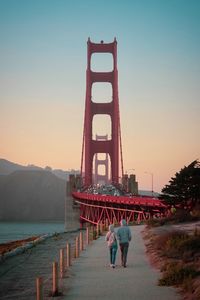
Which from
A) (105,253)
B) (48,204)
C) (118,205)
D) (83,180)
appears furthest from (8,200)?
(105,253)

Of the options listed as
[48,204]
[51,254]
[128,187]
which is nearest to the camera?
[51,254]

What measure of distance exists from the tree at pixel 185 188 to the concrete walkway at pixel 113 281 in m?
17.0

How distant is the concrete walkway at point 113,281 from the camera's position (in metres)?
10.4

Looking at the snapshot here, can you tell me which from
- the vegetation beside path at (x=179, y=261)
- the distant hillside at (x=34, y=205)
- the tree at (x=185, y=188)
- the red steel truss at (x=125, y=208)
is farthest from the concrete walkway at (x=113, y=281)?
the distant hillside at (x=34, y=205)

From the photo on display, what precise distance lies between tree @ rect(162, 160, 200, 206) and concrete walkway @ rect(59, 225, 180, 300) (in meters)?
17.0

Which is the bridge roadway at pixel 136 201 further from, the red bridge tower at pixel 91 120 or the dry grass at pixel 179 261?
the red bridge tower at pixel 91 120

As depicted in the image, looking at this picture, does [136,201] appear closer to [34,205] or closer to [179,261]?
[179,261]

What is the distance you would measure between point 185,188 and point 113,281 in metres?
22.7

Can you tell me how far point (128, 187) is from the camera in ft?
240

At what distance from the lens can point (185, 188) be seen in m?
34.0

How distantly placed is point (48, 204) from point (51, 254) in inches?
6649

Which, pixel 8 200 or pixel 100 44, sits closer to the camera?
pixel 100 44

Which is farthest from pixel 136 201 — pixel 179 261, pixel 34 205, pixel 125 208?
pixel 34 205

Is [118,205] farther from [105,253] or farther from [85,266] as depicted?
[85,266]
